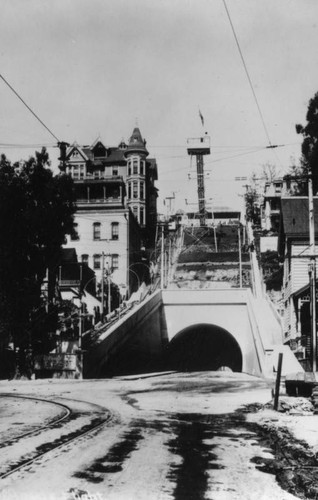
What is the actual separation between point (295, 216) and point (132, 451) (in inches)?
1420

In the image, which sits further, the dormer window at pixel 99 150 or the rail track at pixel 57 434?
the dormer window at pixel 99 150

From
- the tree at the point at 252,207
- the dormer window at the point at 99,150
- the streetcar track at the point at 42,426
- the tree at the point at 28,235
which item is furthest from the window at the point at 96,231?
the streetcar track at the point at 42,426

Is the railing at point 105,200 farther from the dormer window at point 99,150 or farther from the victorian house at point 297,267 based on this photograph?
the victorian house at point 297,267

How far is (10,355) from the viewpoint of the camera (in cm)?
3456

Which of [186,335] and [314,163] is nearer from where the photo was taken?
[314,163]

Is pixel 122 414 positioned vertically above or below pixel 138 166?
below

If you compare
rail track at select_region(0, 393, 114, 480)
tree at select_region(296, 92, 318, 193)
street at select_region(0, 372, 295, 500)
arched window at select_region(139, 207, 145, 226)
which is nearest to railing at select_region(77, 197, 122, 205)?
arched window at select_region(139, 207, 145, 226)

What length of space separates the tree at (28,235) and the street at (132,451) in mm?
11496

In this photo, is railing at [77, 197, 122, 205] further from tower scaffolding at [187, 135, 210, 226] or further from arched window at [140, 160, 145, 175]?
tower scaffolding at [187, 135, 210, 226]

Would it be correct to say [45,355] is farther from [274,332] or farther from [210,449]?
[210,449]

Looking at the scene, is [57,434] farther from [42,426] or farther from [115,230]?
[115,230]

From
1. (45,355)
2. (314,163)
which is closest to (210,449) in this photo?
(45,355)

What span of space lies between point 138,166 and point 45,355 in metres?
52.8

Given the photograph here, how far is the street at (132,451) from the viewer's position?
23.7 feet
